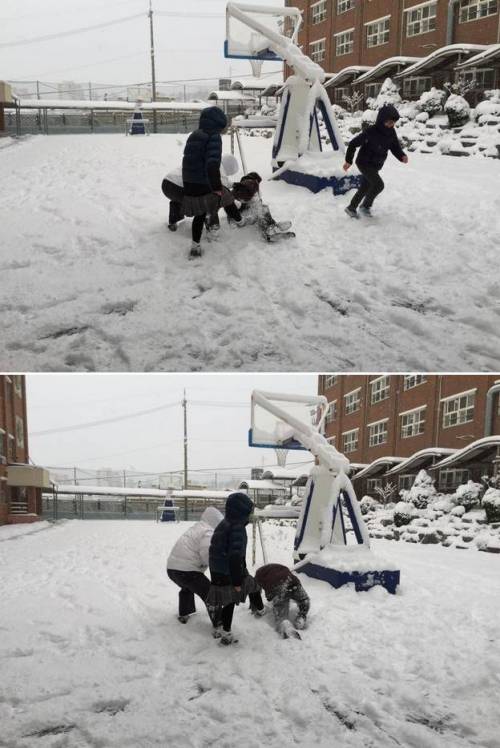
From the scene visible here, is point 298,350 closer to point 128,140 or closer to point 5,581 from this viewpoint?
point 5,581

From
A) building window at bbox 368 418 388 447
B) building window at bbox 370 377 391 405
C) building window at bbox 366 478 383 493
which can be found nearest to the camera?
building window at bbox 366 478 383 493

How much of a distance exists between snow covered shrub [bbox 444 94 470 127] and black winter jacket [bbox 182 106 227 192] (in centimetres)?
962

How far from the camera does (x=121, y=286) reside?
20.5 ft

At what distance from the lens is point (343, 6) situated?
1349 centimetres

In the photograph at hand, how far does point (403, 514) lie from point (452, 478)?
210 centimetres

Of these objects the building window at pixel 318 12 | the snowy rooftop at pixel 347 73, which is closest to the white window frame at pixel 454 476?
the snowy rooftop at pixel 347 73

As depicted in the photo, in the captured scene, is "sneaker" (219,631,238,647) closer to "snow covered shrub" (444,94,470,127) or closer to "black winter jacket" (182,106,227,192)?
"black winter jacket" (182,106,227,192)

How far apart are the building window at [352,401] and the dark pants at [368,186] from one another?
15692 mm

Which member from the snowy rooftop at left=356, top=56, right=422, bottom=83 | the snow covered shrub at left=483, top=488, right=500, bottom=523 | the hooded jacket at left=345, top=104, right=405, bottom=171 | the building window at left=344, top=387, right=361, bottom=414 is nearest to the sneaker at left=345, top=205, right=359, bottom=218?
the hooded jacket at left=345, top=104, right=405, bottom=171

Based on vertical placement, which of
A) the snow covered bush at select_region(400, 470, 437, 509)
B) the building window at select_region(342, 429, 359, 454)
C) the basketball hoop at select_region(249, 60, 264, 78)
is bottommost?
the building window at select_region(342, 429, 359, 454)

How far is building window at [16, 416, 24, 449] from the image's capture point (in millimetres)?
22312

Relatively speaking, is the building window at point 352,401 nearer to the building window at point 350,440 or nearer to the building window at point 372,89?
the building window at point 350,440

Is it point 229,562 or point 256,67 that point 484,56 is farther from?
point 229,562

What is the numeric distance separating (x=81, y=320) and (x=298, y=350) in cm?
195
